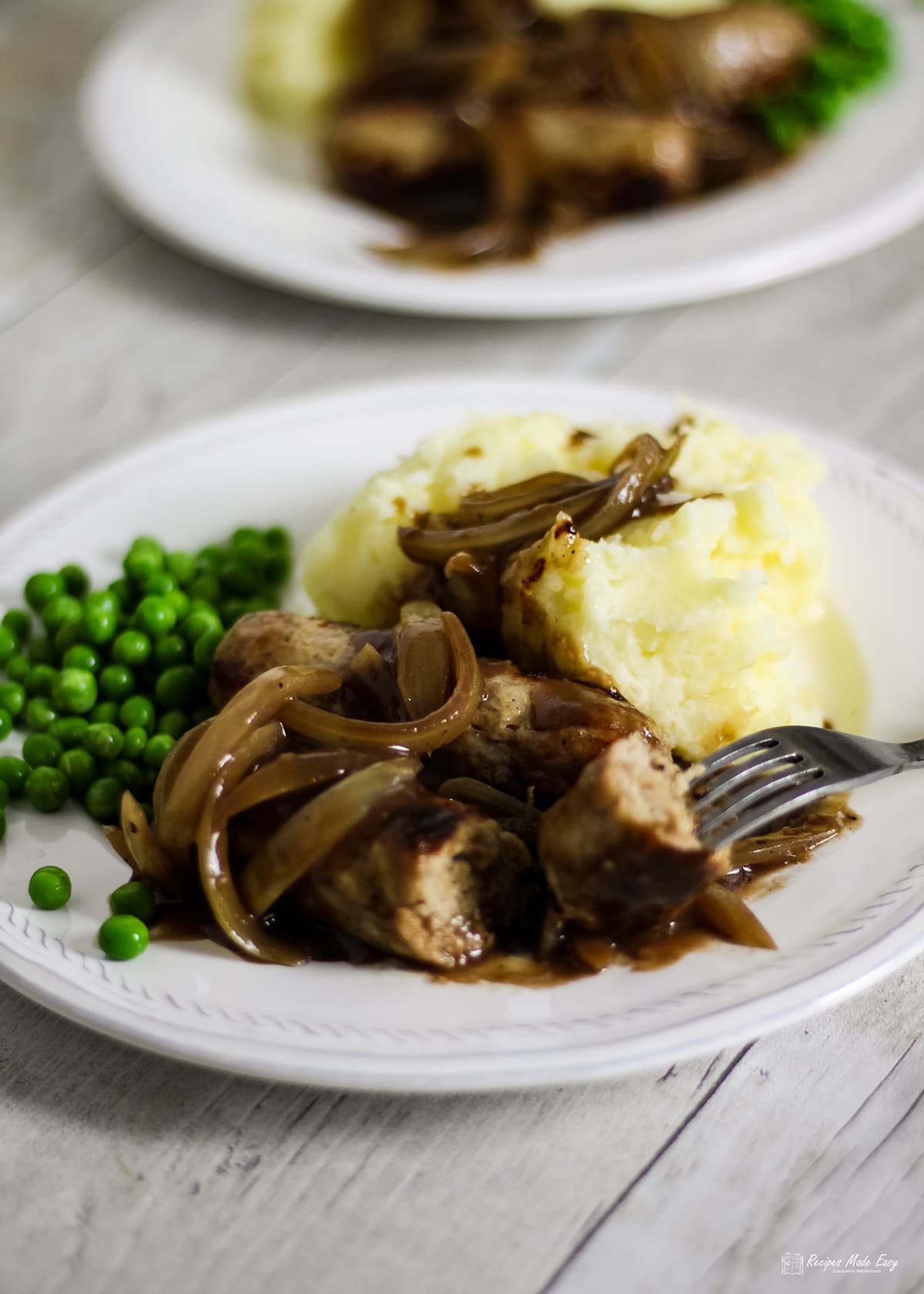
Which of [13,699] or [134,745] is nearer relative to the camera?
[134,745]

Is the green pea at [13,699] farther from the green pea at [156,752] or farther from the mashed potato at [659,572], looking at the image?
the mashed potato at [659,572]

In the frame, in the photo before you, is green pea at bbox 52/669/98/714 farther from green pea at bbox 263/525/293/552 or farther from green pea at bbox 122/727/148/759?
green pea at bbox 263/525/293/552

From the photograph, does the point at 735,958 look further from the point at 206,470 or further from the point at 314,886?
the point at 206,470

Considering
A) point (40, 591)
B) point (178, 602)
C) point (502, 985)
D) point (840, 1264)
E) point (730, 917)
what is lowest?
point (840, 1264)

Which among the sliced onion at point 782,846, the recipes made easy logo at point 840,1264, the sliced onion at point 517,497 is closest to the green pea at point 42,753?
the sliced onion at point 517,497

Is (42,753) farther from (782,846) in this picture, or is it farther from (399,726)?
(782,846)

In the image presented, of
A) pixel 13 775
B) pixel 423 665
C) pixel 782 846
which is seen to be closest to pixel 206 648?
pixel 13 775
